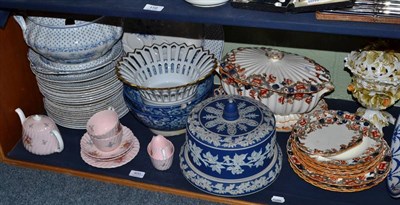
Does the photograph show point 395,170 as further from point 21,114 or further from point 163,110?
point 21,114

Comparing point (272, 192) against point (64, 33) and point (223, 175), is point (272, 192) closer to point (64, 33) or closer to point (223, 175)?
point (223, 175)

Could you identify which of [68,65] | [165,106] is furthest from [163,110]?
[68,65]

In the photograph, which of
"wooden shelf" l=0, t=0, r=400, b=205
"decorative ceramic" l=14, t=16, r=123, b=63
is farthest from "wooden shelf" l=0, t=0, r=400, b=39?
"decorative ceramic" l=14, t=16, r=123, b=63

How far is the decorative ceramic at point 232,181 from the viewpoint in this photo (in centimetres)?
128

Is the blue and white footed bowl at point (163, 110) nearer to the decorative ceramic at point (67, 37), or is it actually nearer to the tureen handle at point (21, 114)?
the decorative ceramic at point (67, 37)

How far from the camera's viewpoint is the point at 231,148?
123 cm

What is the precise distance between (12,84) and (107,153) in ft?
1.00

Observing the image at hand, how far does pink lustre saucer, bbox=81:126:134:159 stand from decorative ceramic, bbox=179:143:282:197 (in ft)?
0.57

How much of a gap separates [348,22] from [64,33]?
64cm

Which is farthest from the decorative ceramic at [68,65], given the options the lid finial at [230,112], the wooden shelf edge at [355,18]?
the wooden shelf edge at [355,18]

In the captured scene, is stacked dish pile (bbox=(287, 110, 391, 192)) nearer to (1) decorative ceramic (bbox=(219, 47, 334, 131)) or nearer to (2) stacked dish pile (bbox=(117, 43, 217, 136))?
(1) decorative ceramic (bbox=(219, 47, 334, 131))

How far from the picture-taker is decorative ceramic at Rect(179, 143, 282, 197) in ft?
4.20

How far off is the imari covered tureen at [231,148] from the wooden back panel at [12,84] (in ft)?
1.57

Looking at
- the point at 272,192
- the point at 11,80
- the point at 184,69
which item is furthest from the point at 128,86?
the point at 272,192
